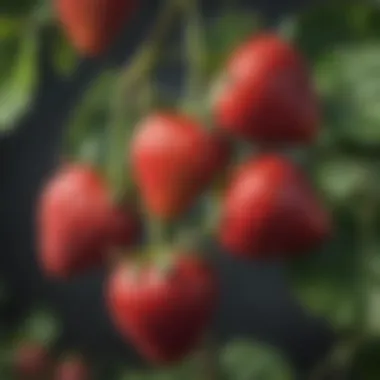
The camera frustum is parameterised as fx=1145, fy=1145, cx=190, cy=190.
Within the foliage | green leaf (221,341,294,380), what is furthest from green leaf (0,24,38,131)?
green leaf (221,341,294,380)

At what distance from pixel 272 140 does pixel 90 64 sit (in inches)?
27.3

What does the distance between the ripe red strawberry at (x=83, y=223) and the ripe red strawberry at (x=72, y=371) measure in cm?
41

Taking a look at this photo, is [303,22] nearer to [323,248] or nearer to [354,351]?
[323,248]

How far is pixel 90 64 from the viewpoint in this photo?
1.27 metres

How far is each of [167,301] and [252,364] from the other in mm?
344

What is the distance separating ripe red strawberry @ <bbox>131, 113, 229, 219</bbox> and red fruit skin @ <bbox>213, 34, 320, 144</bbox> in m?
0.01

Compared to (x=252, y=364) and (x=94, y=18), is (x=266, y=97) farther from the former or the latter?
(x=252, y=364)

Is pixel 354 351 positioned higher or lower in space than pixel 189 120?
lower

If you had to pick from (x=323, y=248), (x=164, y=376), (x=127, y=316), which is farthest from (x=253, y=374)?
(x=127, y=316)

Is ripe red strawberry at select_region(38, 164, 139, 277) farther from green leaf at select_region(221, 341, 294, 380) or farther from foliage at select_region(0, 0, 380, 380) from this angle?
green leaf at select_region(221, 341, 294, 380)

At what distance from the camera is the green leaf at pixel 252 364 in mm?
940

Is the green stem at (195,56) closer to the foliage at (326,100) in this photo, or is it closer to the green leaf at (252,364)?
the foliage at (326,100)

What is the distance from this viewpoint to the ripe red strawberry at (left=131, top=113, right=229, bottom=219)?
588 mm

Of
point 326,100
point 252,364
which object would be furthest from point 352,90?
point 252,364
